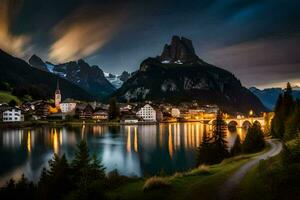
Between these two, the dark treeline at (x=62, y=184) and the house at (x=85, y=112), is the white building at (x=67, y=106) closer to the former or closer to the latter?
the house at (x=85, y=112)

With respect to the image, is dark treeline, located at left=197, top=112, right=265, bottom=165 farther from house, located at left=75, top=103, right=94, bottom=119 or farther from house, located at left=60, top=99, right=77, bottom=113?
house, located at left=60, top=99, right=77, bottom=113

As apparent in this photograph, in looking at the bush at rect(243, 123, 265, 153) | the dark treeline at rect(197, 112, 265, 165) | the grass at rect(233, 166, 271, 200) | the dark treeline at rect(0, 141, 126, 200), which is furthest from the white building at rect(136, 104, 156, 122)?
the grass at rect(233, 166, 271, 200)

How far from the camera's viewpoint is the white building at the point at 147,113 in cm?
17588

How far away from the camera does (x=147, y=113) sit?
582 ft

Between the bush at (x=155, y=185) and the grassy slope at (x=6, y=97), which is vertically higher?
the grassy slope at (x=6, y=97)

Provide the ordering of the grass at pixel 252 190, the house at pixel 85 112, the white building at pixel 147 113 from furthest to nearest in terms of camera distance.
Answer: the white building at pixel 147 113, the house at pixel 85 112, the grass at pixel 252 190

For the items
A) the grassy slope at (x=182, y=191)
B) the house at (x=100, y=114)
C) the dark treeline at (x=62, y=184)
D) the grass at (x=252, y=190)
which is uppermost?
the house at (x=100, y=114)

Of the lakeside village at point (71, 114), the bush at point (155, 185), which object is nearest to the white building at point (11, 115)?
the lakeside village at point (71, 114)

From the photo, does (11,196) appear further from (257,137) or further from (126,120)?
(126,120)

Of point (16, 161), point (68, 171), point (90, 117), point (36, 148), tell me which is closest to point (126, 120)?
point (90, 117)

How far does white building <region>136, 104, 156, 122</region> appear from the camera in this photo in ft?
577

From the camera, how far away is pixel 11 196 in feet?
73.5

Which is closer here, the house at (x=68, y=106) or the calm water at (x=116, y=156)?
the calm water at (x=116, y=156)

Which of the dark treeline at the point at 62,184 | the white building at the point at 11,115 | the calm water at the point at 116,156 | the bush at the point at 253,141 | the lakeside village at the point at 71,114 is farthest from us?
the lakeside village at the point at 71,114
